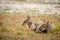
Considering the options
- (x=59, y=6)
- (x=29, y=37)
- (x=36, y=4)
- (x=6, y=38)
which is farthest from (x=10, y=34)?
(x=59, y=6)

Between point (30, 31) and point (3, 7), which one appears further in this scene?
point (3, 7)

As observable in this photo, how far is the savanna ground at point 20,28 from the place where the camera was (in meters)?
3.00

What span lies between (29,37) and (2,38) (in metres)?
0.53

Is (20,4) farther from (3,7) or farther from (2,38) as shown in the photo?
(2,38)

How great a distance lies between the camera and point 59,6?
330cm

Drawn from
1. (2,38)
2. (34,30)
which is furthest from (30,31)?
(2,38)

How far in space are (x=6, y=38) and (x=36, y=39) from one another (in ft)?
1.93

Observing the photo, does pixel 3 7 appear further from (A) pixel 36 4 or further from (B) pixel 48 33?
(B) pixel 48 33

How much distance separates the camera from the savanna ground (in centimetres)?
300

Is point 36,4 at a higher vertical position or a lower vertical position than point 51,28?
higher

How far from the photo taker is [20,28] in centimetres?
311

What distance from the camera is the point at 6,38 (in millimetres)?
2990

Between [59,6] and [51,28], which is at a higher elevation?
[59,6]

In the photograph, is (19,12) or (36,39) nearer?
(36,39)
